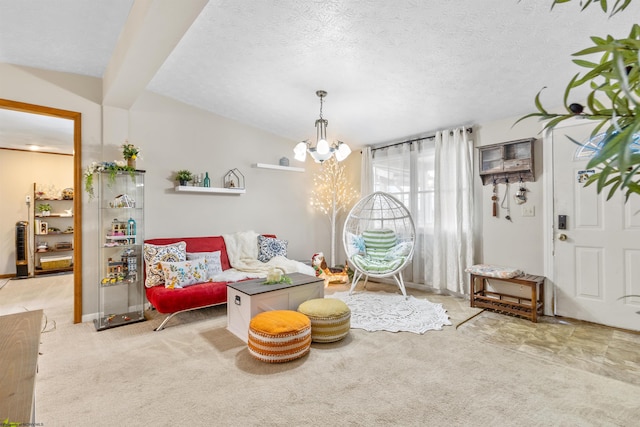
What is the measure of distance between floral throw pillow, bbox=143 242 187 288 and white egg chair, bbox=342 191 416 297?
7.08 ft

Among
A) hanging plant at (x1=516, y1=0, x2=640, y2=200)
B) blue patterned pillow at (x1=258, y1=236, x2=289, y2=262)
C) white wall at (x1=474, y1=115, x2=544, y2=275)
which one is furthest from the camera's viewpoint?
blue patterned pillow at (x1=258, y1=236, x2=289, y2=262)

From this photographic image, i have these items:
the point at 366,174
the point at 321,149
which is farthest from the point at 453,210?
the point at 321,149

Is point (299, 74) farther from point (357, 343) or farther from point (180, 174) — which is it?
point (357, 343)

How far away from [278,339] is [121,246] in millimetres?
2303

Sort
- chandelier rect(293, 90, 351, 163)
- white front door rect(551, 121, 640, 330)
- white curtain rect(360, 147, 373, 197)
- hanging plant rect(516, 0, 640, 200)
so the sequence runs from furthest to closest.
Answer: white curtain rect(360, 147, 373, 197) → chandelier rect(293, 90, 351, 163) → white front door rect(551, 121, 640, 330) → hanging plant rect(516, 0, 640, 200)

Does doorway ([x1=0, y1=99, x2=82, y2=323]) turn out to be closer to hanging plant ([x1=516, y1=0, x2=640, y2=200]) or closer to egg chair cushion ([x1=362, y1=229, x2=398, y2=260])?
egg chair cushion ([x1=362, y1=229, x2=398, y2=260])

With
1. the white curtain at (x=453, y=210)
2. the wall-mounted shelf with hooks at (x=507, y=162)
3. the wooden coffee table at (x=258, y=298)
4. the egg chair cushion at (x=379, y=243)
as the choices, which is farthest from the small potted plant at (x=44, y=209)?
the wall-mounted shelf with hooks at (x=507, y=162)

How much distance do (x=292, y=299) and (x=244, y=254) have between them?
5.00 ft

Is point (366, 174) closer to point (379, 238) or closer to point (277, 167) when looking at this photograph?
point (379, 238)

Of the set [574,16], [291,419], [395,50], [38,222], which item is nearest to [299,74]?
[395,50]

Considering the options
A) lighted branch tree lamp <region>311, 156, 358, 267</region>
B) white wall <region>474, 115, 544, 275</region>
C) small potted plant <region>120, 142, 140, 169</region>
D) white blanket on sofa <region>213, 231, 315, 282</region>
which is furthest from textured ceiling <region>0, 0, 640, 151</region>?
white blanket on sofa <region>213, 231, 315, 282</region>

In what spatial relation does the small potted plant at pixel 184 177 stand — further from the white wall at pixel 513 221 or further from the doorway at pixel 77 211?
the white wall at pixel 513 221

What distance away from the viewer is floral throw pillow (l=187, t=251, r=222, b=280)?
373 cm

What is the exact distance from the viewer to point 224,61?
3.18 meters
